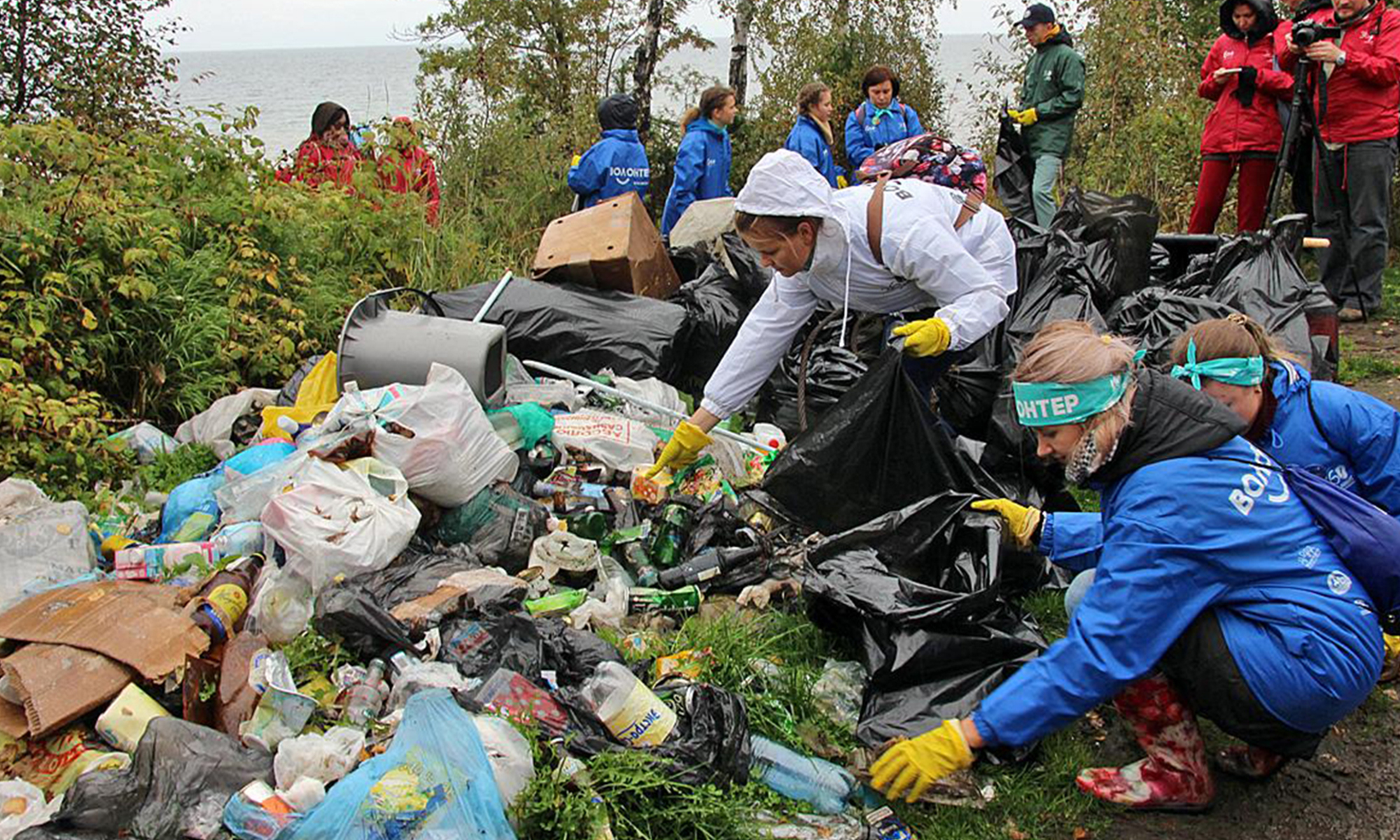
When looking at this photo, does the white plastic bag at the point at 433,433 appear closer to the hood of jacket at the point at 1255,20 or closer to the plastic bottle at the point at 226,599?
the plastic bottle at the point at 226,599

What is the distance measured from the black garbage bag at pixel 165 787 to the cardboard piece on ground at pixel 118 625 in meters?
0.37

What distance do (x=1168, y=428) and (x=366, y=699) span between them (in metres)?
1.91

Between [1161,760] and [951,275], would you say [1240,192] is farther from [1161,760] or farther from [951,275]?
[1161,760]

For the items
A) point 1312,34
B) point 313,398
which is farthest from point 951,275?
point 1312,34

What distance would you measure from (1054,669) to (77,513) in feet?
9.61

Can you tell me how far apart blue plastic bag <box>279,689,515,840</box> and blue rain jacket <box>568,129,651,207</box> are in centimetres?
483

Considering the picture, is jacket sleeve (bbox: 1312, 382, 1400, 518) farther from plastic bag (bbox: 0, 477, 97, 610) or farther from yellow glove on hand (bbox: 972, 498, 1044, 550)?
plastic bag (bbox: 0, 477, 97, 610)

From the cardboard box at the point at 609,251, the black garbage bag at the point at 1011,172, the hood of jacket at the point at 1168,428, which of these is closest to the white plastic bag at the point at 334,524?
the hood of jacket at the point at 1168,428

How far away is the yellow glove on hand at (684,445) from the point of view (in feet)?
11.4

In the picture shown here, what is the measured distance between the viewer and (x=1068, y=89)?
22.7ft

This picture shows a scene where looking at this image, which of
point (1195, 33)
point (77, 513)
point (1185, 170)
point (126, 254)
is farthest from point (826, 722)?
point (1195, 33)

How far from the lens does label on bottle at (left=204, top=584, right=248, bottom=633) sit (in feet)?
9.16

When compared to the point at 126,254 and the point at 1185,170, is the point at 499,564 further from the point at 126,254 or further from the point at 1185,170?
the point at 1185,170

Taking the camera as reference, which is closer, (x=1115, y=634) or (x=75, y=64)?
(x=1115, y=634)
